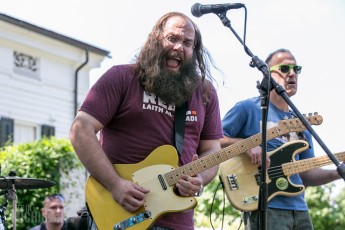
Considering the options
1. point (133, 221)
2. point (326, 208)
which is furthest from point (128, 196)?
point (326, 208)

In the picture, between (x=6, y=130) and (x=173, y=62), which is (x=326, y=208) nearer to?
(x=173, y=62)

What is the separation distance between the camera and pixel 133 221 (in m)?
4.07

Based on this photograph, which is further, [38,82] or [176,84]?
[38,82]

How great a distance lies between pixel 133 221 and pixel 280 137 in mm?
1873

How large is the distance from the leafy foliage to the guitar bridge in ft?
29.5

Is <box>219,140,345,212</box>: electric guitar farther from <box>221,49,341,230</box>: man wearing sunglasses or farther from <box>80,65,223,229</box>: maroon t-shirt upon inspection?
<box>80,65,223,229</box>: maroon t-shirt

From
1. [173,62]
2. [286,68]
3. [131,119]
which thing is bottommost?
[131,119]

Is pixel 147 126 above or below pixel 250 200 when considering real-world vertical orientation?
above

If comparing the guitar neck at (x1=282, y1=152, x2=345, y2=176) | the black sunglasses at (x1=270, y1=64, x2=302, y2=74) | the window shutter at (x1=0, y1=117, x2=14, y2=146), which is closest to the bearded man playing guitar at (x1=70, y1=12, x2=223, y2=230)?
the guitar neck at (x1=282, y1=152, x2=345, y2=176)

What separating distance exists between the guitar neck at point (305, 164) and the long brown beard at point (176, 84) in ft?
4.11

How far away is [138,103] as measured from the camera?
14.2ft

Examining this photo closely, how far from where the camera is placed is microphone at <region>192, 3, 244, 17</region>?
4407mm

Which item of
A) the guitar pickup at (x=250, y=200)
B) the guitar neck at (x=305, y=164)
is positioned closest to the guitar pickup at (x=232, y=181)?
the guitar pickup at (x=250, y=200)

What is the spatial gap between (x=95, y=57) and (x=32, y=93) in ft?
10.7
